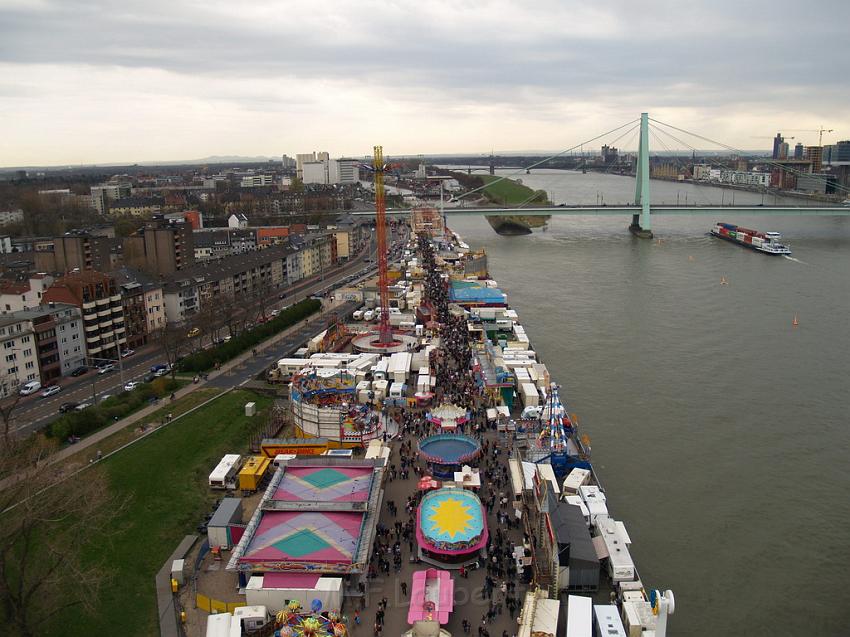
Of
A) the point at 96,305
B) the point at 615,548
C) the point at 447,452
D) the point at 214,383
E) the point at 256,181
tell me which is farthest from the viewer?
the point at 256,181

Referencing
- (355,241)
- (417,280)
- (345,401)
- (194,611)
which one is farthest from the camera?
(355,241)

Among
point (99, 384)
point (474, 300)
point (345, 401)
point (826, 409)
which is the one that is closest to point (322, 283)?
point (474, 300)

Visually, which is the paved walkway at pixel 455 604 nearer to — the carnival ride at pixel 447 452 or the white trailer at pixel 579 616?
the white trailer at pixel 579 616

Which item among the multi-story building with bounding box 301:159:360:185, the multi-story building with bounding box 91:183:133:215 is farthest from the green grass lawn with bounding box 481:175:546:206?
the multi-story building with bounding box 91:183:133:215

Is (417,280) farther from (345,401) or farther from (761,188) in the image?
(761,188)

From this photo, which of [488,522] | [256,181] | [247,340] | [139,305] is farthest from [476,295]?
[256,181]

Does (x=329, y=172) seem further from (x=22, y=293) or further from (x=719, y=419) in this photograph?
(x=719, y=419)

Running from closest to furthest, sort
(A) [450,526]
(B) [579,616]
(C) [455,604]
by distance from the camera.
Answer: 1. (B) [579,616]
2. (C) [455,604]
3. (A) [450,526]
